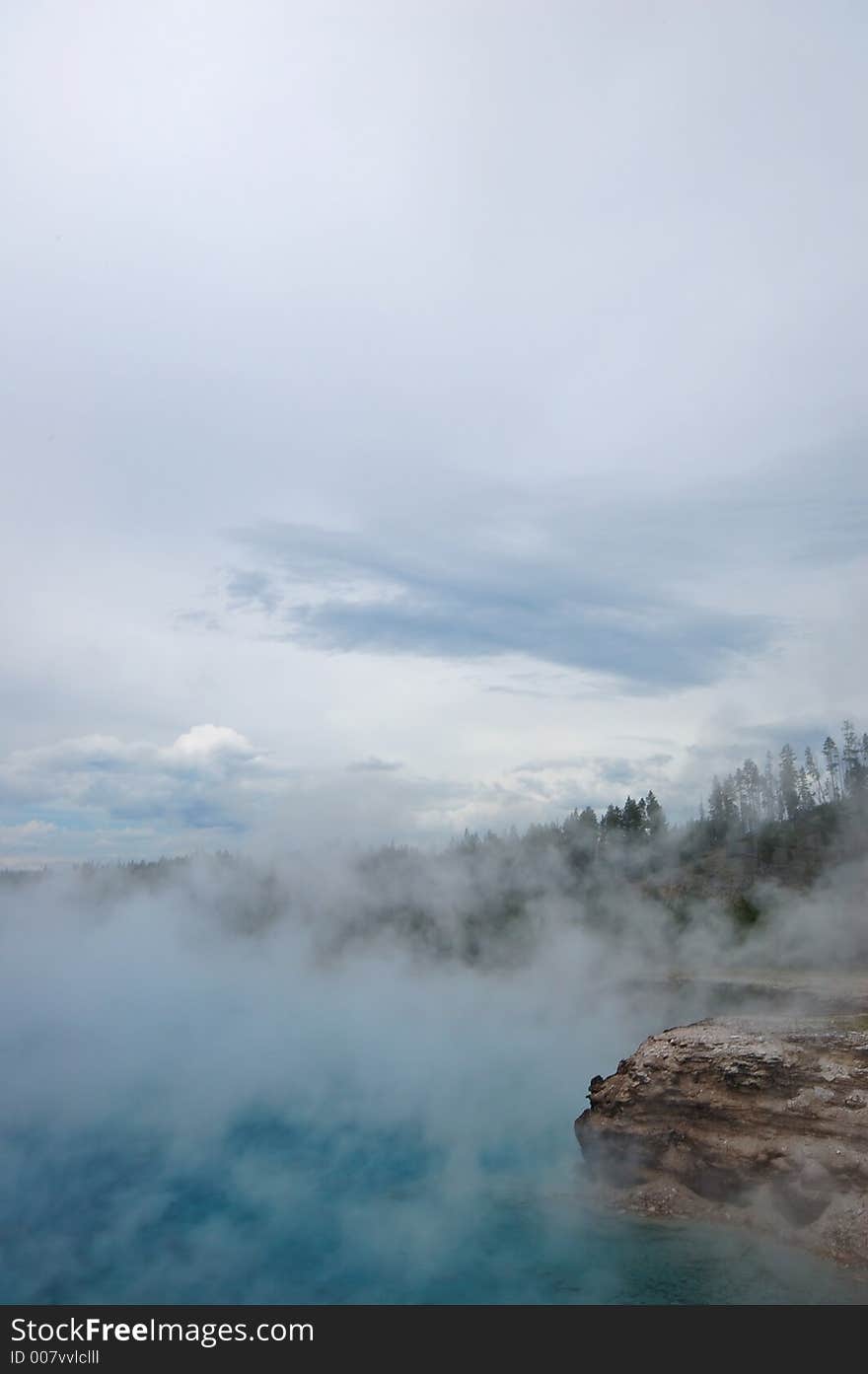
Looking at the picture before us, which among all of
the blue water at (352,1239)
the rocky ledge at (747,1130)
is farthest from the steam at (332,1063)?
the rocky ledge at (747,1130)

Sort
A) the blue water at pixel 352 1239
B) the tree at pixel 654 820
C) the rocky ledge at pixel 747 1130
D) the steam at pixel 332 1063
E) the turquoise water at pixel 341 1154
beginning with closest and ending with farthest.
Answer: the blue water at pixel 352 1239
the rocky ledge at pixel 747 1130
the turquoise water at pixel 341 1154
the steam at pixel 332 1063
the tree at pixel 654 820

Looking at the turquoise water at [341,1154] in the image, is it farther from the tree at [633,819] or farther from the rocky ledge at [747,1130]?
the tree at [633,819]

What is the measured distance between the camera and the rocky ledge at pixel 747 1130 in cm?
2353

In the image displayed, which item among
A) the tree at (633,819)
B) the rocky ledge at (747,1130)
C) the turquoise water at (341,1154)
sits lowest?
the turquoise water at (341,1154)

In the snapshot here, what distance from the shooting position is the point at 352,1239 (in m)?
27.2

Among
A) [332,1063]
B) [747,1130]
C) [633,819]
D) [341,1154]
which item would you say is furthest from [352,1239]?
[633,819]

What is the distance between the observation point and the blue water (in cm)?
2269

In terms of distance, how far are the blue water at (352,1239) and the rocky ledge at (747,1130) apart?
1.08 metres

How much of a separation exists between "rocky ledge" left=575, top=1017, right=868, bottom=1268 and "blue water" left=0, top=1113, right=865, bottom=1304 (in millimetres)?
1078

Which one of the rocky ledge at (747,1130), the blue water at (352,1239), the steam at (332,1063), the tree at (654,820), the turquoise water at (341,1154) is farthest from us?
the tree at (654,820)

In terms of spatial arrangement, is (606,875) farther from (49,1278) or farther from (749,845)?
(49,1278)

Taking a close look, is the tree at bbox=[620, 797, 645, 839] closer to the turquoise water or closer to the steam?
the steam

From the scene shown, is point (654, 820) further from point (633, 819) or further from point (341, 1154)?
point (341, 1154)

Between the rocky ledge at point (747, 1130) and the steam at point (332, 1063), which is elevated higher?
the rocky ledge at point (747, 1130)
